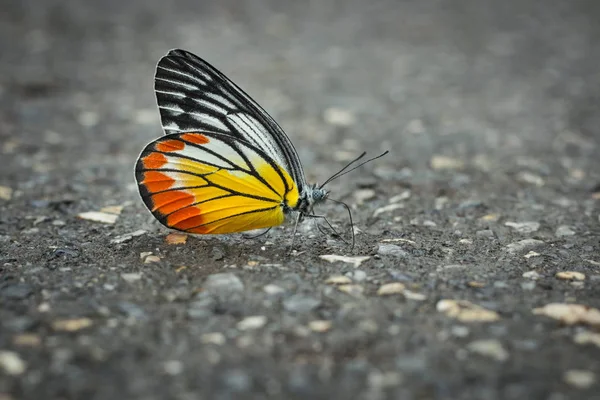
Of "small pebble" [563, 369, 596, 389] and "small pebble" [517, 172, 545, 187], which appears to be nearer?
"small pebble" [563, 369, 596, 389]

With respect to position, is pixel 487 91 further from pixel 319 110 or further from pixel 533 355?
pixel 533 355

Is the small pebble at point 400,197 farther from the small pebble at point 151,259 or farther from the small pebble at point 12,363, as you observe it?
the small pebble at point 12,363

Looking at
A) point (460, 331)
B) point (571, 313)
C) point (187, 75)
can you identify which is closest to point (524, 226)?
point (571, 313)

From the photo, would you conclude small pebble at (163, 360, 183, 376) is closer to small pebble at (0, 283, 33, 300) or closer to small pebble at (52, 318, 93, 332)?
small pebble at (52, 318, 93, 332)

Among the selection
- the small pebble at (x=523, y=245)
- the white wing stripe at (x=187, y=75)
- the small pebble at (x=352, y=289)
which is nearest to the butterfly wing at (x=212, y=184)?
the white wing stripe at (x=187, y=75)

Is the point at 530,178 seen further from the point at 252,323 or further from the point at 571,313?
the point at 252,323

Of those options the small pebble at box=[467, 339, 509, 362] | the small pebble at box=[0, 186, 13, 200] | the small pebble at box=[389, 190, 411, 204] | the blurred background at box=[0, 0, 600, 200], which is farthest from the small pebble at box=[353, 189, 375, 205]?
the small pebble at box=[0, 186, 13, 200]

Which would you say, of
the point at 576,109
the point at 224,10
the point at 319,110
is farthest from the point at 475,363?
the point at 224,10
